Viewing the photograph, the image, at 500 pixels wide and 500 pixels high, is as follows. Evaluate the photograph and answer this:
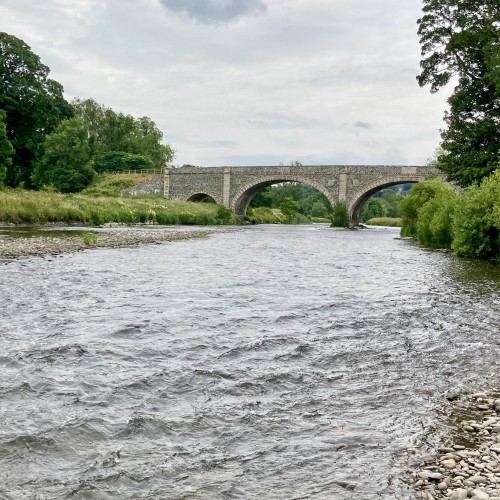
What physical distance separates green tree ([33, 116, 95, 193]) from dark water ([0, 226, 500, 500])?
199 ft

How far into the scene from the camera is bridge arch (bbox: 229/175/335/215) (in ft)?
245

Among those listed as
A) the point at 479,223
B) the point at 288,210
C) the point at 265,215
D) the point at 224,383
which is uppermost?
the point at 288,210

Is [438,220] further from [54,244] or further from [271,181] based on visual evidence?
[271,181]

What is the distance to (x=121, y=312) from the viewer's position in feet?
35.0

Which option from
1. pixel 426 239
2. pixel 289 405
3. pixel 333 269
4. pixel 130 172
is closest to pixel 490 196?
pixel 333 269

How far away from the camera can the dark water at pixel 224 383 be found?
4414 mm

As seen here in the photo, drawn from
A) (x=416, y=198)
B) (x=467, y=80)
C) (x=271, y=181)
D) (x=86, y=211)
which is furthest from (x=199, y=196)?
(x=467, y=80)

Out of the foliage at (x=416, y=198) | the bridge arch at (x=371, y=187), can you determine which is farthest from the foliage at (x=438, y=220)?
the bridge arch at (x=371, y=187)

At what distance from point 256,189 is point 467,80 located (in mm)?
50967

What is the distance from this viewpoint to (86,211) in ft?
136

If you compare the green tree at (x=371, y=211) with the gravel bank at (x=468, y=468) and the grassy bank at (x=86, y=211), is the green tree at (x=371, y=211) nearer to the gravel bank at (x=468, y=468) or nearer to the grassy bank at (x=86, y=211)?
the grassy bank at (x=86, y=211)

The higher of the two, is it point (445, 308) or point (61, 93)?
point (61, 93)

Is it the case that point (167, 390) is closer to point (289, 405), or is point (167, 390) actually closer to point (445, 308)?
point (289, 405)

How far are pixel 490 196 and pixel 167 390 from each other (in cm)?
2059
